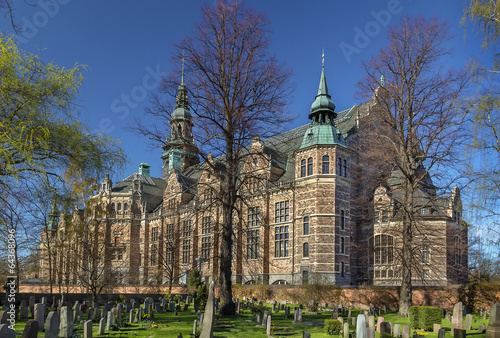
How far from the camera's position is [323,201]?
36.2m

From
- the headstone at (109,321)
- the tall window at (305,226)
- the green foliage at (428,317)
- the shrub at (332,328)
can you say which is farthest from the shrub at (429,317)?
the tall window at (305,226)

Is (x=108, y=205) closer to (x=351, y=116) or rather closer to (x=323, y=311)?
(x=351, y=116)

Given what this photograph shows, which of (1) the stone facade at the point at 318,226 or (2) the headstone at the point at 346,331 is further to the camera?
(1) the stone facade at the point at 318,226

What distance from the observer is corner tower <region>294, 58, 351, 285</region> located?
3544 centimetres

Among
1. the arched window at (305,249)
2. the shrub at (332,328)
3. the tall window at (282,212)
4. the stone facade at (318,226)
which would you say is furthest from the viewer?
the tall window at (282,212)

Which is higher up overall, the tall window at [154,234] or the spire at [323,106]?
the spire at [323,106]

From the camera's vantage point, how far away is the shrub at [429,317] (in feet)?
60.7

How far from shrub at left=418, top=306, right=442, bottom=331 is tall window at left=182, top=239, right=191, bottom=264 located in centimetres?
3541

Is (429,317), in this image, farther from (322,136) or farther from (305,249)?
(322,136)

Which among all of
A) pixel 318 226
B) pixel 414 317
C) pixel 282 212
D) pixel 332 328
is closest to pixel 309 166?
pixel 318 226

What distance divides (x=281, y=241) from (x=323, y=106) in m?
12.6

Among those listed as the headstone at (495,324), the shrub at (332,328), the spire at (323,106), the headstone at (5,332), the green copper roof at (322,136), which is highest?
the spire at (323,106)

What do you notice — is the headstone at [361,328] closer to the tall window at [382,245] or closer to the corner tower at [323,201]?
the corner tower at [323,201]

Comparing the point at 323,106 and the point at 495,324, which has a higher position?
the point at 323,106
